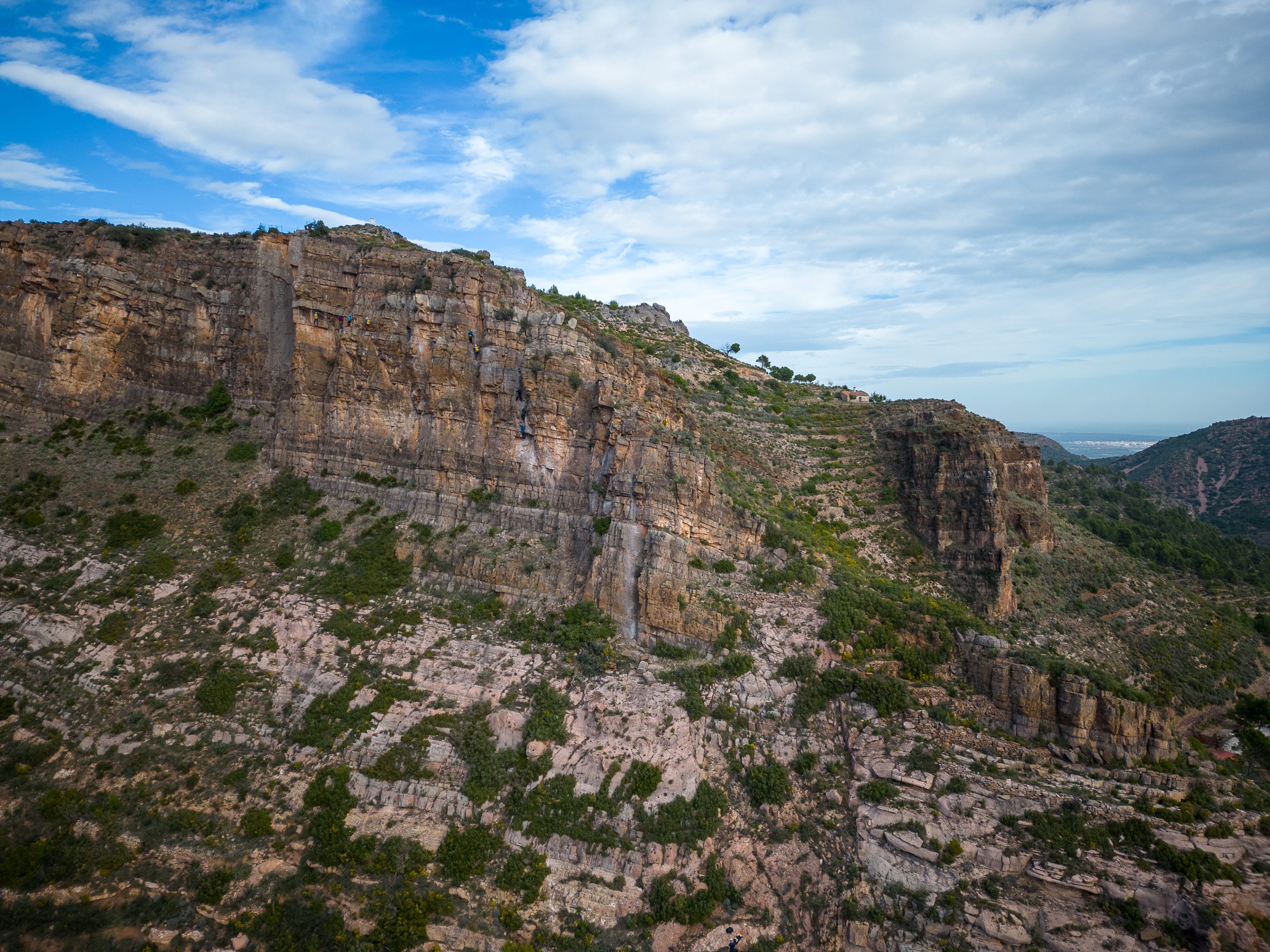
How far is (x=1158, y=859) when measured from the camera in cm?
1930

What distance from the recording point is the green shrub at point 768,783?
77.0ft

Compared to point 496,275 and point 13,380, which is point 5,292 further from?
point 496,275

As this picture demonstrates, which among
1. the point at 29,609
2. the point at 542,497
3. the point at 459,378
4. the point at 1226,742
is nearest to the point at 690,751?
the point at 542,497

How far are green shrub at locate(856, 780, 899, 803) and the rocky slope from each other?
12cm

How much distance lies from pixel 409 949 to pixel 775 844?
1354cm

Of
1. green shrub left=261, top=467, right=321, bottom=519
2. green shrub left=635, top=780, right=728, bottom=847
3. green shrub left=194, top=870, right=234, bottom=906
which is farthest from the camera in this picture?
green shrub left=261, top=467, right=321, bottom=519

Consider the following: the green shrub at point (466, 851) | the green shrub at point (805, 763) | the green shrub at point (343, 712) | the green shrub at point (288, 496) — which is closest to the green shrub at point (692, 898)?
the green shrub at point (805, 763)

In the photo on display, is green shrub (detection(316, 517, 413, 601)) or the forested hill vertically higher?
the forested hill

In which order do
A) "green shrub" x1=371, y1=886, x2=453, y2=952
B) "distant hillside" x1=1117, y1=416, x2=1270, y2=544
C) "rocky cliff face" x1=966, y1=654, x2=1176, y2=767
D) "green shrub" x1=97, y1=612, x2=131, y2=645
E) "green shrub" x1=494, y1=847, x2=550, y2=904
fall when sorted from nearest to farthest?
"green shrub" x1=371, y1=886, x2=453, y2=952 → "green shrub" x1=494, y1=847, x2=550, y2=904 → "rocky cliff face" x1=966, y1=654, x2=1176, y2=767 → "green shrub" x1=97, y1=612, x2=131, y2=645 → "distant hillside" x1=1117, y1=416, x2=1270, y2=544

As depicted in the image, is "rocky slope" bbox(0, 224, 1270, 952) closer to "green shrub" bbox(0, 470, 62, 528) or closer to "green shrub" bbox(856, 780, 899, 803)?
"green shrub" bbox(856, 780, 899, 803)

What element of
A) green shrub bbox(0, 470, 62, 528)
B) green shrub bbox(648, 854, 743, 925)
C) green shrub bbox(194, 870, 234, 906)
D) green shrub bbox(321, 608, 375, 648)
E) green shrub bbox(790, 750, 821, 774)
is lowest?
green shrub bbox(648, 854, 743, 925)

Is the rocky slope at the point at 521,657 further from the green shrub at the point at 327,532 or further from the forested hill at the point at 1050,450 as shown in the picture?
the forested hill at the point at 1050,450

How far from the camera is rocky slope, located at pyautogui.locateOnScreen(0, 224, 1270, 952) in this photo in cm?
2020

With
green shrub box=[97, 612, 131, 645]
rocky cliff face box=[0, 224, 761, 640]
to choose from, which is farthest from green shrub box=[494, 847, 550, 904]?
green shrub box=[97, 612, 131, 645]
